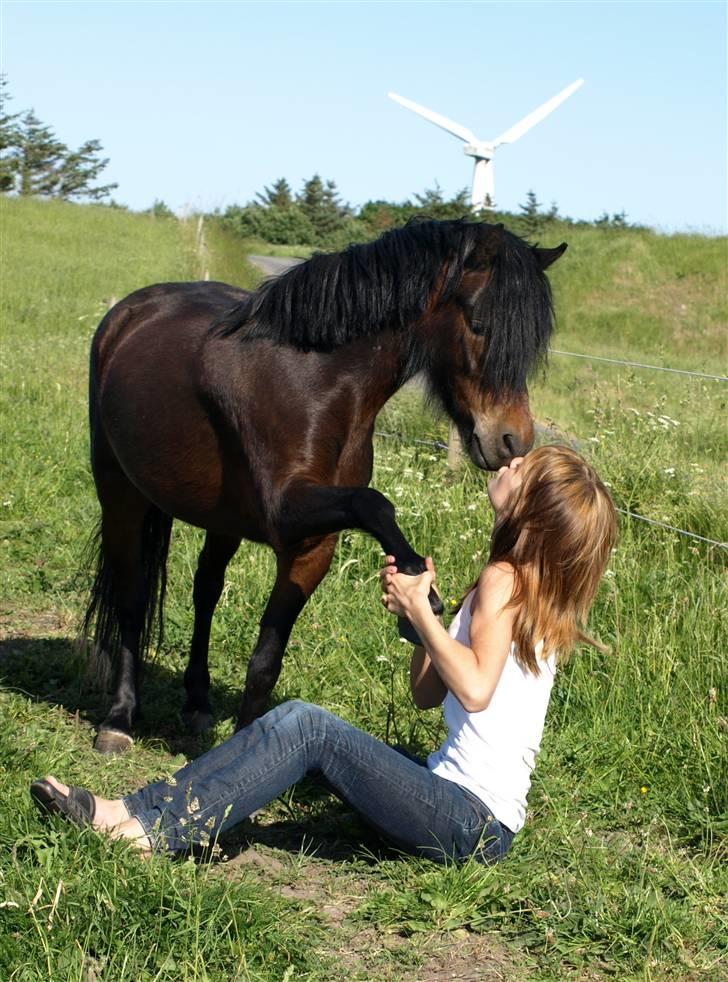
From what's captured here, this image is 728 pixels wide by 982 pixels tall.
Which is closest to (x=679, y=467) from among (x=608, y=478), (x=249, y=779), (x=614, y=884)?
(x=608, y=478)

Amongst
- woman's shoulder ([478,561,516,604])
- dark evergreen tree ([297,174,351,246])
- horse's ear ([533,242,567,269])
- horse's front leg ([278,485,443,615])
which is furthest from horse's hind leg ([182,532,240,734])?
dark evergreen tree ([297,174,351,246])

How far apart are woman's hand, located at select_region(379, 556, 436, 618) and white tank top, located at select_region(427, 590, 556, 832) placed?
Answer: 0.80 ft

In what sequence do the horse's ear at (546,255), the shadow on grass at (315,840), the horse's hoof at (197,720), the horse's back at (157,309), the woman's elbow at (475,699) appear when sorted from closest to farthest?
the woman's elbow at (475,699), the shadow on grass at (315,840), the horse's ear at (546,255), the horse's hoof at (197,720), the horse's back at (157,309)

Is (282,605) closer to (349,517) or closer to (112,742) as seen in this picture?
(349,517)

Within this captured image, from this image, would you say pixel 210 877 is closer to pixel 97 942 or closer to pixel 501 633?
pixel 97 942

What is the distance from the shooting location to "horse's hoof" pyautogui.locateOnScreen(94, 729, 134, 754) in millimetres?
4391

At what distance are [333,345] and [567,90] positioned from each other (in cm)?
1788

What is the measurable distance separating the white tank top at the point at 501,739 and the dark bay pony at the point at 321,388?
0.34 meters

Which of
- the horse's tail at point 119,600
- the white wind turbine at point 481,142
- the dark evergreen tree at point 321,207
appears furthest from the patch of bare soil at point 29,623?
the dark evergreen tree at point 321,207

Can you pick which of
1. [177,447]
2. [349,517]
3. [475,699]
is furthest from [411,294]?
[475,699]

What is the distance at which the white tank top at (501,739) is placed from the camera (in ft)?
10.2

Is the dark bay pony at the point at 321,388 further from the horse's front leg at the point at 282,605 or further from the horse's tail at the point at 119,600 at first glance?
the horse's tail at the point at 119,600

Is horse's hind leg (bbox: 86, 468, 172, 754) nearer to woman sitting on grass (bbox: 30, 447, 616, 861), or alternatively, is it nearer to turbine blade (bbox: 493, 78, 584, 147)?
woman sitting on grass (bbox: 30, 447, 616, 861)

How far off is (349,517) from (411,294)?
0.83 m
